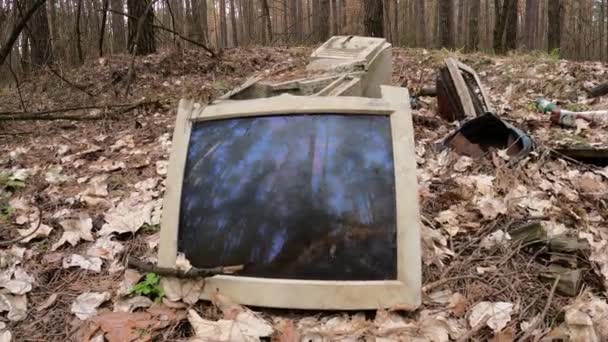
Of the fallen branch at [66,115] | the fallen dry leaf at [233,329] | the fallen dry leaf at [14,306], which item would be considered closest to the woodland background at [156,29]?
the fallen branch at [66,115]

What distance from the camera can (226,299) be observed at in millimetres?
1898

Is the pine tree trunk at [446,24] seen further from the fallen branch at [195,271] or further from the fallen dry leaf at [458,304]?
the fallen branch at [195,271]

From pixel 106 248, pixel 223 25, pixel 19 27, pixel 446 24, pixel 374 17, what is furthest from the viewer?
pixel 223 25

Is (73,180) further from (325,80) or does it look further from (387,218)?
(387,218)

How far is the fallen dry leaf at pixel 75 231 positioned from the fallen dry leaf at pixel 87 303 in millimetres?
552

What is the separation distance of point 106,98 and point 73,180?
86.6 inches

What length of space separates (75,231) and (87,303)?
0.72 m


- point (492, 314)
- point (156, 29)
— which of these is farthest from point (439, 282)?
point (156, 29)

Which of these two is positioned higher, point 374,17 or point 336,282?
point 374,17

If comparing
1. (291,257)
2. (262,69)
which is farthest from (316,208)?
(262,69)

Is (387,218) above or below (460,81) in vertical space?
below

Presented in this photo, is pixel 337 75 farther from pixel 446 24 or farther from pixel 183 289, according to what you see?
pixel 446 24

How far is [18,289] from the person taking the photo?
227 cm

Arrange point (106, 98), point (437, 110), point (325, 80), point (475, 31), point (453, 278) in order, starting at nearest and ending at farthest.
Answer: point (453, 278), point (325, 80), point (437, 110), point (106, 98), point (475, 31)
